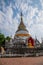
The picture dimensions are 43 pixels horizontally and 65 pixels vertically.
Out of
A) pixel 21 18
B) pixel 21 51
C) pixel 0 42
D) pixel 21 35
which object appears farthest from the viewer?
pixel 21 18

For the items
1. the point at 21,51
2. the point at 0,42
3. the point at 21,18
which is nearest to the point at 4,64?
the point at 21,51

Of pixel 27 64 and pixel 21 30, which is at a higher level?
pixel 21 30

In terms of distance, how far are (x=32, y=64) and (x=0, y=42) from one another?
9137mm

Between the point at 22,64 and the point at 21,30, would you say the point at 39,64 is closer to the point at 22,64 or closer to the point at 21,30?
the point at 22,64

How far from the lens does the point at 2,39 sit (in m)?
17.2

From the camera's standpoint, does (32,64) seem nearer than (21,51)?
Yes

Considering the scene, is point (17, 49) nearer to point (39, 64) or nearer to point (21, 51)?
point (21, 51)

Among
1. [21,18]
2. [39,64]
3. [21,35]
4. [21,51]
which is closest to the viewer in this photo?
[39,64]

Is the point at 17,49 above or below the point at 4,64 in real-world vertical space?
above

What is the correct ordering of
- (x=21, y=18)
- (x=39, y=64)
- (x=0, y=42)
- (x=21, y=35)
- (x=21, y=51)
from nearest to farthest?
(x=39, y=64)
(x=21, y=51)
(x=0, y=42)
(x=21, y=35)
(x=21, y=18)

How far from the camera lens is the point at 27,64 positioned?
7.94 meters

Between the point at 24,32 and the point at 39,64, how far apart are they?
39.3 feet

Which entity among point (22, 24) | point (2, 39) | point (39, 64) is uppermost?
point (22, 24)

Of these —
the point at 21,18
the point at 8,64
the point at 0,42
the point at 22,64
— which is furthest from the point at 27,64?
the point at 21,18
